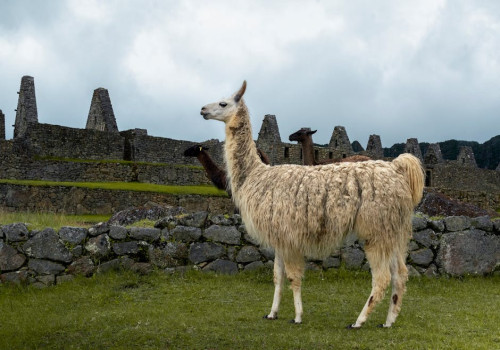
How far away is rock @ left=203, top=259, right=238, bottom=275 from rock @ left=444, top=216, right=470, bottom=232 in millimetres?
4279

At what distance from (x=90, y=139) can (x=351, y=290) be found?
20.1m

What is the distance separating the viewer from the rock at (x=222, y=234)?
11008 millimetres

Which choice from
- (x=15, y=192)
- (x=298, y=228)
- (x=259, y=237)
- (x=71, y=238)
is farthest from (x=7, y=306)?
(x=15, y=192)

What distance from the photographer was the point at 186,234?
11023 mm

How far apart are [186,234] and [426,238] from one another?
4696 mm

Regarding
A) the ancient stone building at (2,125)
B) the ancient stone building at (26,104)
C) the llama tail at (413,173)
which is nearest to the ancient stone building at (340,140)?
the ancient stone building at (26,104)

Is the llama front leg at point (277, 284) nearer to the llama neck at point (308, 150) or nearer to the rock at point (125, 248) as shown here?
the rock at point (125, 248)

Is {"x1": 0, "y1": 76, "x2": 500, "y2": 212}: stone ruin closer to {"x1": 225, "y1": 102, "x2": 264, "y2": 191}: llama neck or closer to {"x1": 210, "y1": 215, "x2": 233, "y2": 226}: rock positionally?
{"x1": 210, "y1": 215, "x2": 233, "y2": 226}: rock

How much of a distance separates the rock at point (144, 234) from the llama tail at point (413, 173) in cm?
538

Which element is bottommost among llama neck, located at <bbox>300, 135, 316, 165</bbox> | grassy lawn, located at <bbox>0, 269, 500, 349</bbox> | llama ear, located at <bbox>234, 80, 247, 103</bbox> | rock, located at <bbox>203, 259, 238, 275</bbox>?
Answer: grassy lawn, located at <bbox>0, 269, 500, 349</bbox>

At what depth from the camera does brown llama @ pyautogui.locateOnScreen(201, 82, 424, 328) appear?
6797 millimetres

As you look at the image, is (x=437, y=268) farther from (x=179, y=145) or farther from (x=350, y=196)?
(x=179, y=145)

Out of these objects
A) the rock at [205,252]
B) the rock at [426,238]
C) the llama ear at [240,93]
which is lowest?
the rock at [205,252]

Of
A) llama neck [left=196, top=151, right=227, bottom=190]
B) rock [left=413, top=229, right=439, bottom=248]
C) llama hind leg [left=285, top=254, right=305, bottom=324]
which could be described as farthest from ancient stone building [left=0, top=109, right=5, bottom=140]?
llama hind leg [left=285, top=254, right=305, bottom=324]
